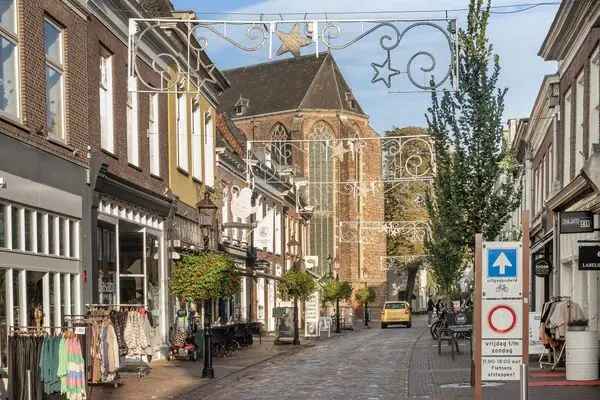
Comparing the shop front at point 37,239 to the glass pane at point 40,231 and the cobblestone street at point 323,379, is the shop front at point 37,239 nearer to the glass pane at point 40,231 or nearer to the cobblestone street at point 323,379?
the glass pane at point 40,231

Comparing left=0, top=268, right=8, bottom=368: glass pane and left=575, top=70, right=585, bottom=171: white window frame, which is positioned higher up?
left=575, top=70, right=585, bottom=171: white window frame

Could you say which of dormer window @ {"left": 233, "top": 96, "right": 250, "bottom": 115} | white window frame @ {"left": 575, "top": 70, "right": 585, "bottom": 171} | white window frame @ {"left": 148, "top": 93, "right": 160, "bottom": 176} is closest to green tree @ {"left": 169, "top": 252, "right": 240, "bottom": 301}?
white window frame @ {"left": 148, "top": 93, "right": 160, "bottom": 176}

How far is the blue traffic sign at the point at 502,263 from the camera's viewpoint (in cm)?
1016

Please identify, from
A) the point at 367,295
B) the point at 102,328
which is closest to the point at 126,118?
the point at 102,328

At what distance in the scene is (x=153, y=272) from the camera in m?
23.8

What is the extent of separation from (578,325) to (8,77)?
1178cm

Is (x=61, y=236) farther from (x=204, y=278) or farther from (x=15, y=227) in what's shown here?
(x=204, y=278)

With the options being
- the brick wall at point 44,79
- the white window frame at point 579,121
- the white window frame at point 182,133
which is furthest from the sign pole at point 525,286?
the white window frame at point 182,133

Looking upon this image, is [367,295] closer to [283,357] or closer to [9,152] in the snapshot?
[283,357]

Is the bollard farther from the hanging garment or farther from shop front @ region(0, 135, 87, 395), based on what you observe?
shop front @ region(0, 135, 87, 395)

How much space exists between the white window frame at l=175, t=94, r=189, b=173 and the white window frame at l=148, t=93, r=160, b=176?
2165 mm

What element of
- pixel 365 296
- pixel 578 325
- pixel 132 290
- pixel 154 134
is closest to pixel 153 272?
pixel 132 290

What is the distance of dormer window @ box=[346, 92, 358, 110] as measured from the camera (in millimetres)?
79631

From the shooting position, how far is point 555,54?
23.3m
